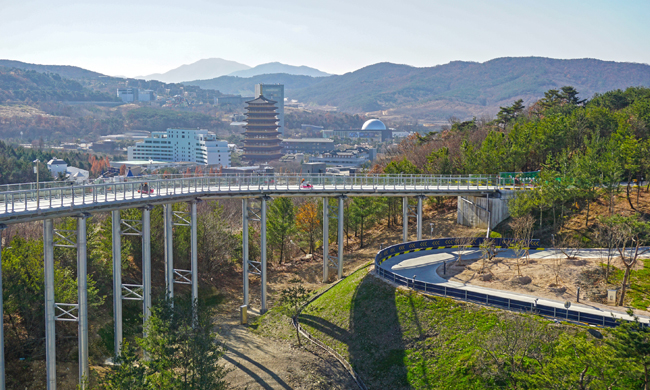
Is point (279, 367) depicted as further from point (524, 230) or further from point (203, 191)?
point (524, 230)

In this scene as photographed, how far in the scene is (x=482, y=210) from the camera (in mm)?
53750

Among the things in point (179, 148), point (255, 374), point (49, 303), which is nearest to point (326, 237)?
point (255, 374)

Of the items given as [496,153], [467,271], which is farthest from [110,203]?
[496,153]

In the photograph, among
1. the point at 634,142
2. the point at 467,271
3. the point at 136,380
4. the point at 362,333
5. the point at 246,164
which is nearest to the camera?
the point at 136,380

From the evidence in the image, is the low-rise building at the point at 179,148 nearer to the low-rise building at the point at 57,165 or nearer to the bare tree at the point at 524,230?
the low-rise building at the point at 57,165

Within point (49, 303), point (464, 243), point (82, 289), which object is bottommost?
point (49, 303)

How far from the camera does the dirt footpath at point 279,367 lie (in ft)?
108

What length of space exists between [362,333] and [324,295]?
26.8 feet

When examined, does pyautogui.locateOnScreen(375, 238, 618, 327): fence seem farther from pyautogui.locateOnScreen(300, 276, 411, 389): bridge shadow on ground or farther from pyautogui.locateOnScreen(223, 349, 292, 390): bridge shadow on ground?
pyautogui.locateOnScreen(223, 349, 292, 390): bridge shadow on ground

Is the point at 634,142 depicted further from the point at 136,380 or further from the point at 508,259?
the point at 136,380

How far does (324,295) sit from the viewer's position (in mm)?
44531

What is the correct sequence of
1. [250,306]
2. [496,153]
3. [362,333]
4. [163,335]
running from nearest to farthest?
[163,335] → [362,333] → [250,306] → [496,153]

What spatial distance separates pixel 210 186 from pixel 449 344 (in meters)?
22.6

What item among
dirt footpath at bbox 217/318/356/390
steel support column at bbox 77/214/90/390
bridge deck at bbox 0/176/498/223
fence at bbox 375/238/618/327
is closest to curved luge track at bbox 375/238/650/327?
fence at bbox 375/238/618/327
